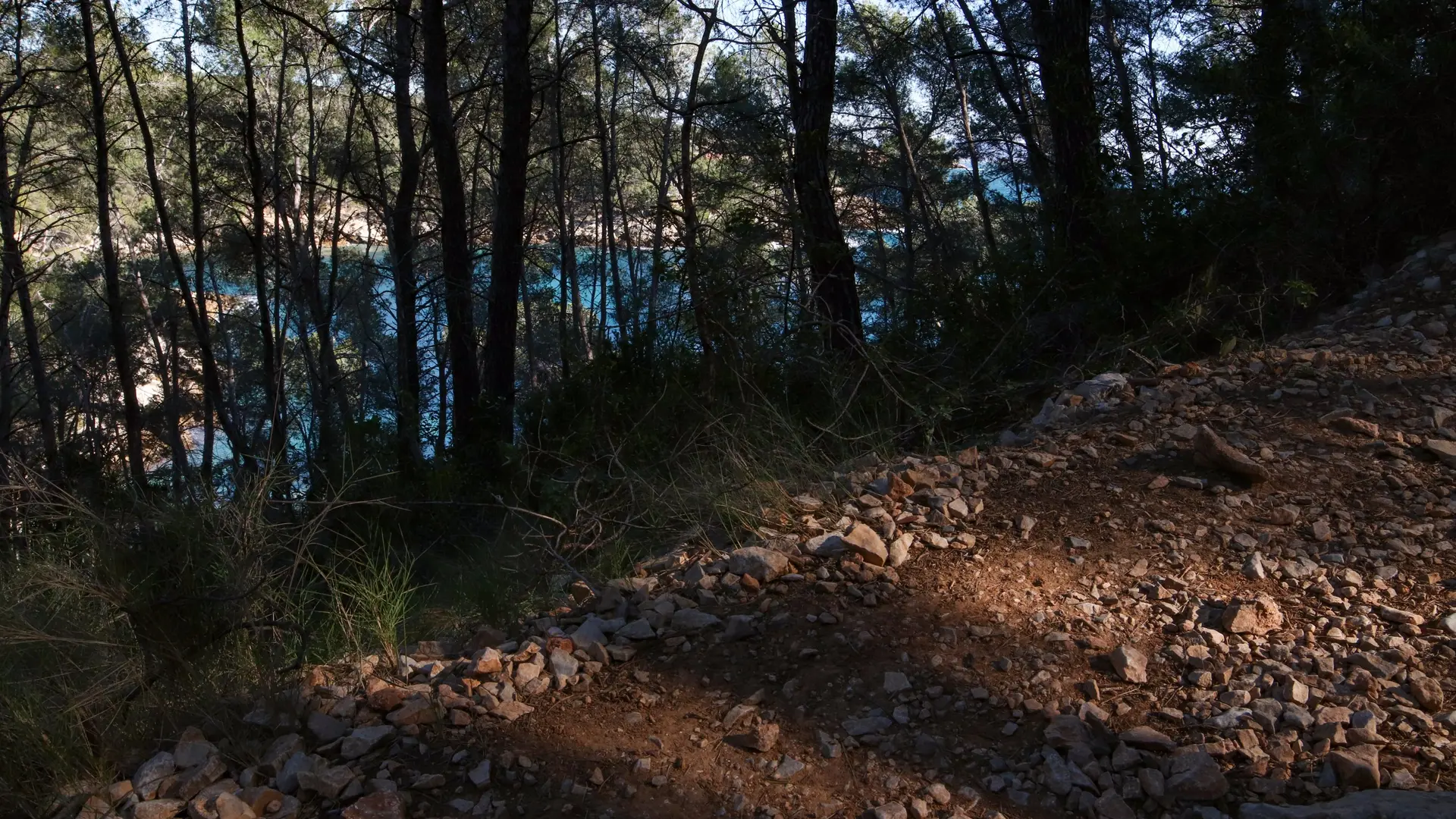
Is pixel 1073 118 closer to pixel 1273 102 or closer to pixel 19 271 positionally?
pixel 1273 102

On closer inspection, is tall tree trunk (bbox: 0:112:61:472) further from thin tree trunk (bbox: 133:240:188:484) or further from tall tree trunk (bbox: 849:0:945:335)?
tall tree trunk (bbox: 849:0:945:335)

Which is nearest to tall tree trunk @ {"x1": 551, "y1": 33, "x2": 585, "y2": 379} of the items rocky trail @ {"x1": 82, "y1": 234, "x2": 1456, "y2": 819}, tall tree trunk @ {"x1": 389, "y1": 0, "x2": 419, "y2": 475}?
tall tree trunk @ {"x1": 389, "y1": 0, "x2": 419, "y2": 475}

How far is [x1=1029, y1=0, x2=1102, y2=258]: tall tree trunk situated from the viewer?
664 centimetres

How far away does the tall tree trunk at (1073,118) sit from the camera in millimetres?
6645

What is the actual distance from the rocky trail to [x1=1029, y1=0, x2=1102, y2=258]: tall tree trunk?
11.2 feet

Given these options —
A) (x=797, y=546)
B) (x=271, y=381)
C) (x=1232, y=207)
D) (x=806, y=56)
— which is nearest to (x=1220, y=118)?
(x=1232, y=207)

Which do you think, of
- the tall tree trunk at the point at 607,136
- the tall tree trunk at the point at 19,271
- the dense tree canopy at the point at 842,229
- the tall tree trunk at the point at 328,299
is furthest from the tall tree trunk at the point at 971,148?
the tall tree trunk at the point at 19,271

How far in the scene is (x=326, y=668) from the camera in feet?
8.64

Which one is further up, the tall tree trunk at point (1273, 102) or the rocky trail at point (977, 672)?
the tall tree trunk at point (1273, 102)

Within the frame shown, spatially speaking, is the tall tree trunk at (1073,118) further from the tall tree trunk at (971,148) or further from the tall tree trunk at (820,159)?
the tall tree trunk at (971,148)

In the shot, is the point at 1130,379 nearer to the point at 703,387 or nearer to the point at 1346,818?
the point at 703,387

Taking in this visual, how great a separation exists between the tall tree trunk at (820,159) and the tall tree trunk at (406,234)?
353cm

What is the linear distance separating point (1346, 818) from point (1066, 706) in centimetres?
57

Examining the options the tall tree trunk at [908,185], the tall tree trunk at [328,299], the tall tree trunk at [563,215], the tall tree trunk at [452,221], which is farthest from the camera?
the tall tree trunk at [563,215]
